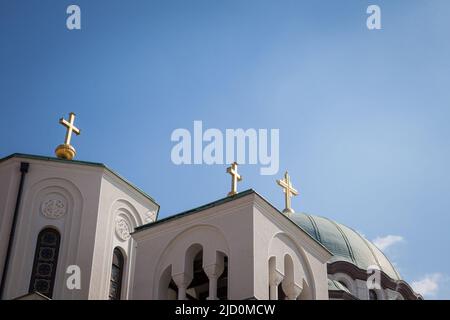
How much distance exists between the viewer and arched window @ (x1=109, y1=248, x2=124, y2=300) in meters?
23.3

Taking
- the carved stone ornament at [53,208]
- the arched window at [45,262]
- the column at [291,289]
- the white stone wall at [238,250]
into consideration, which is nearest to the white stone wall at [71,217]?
the carved stone ornament at [53,208]

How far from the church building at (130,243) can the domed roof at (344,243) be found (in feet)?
27.9

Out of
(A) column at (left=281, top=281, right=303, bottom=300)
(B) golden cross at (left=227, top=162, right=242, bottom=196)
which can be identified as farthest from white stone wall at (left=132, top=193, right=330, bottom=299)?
(B) golden cross at (left=227, top=162, right=242, bottom=196)

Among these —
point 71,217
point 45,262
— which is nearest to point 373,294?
point 71,217

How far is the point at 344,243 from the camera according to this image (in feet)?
106

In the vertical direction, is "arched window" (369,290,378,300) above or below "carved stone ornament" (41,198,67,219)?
above

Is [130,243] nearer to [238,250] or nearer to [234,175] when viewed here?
[234,175]

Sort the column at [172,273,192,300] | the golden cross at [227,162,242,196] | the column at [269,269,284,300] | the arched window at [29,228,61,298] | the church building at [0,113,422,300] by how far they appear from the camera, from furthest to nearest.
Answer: the golden cross at [227,162,242,196], the arched window at [29,228,61,298], the column at [172,273,192,300], the church building at [0,113,422,300], the column at [269,269,284,300]

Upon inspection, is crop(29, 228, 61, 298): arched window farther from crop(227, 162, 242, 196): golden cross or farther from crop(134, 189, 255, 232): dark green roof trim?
crop(227, 162, 242, 196): golden cross

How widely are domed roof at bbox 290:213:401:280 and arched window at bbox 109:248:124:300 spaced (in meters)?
9.52

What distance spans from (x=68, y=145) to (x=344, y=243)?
12.4 m

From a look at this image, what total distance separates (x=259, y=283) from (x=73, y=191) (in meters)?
7.13
